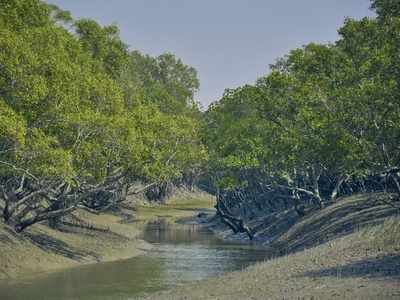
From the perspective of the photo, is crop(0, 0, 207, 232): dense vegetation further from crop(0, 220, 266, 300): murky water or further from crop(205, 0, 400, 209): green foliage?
crop(205, 0, 400, 209): green foliage

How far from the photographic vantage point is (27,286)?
36.9 m

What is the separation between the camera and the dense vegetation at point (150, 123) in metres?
41.7

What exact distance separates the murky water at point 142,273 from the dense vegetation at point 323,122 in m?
9.83

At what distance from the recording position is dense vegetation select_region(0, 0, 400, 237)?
137 ft

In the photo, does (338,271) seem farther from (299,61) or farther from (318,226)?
(299,61)

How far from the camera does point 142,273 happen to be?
43.1m

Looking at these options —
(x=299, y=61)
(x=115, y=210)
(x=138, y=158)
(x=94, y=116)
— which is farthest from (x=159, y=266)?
(x=115, y=210)

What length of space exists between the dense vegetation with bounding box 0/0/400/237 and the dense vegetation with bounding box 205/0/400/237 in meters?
0.15

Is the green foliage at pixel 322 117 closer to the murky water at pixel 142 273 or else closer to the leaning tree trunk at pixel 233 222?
the leaning tree trunk at pixel 233 222

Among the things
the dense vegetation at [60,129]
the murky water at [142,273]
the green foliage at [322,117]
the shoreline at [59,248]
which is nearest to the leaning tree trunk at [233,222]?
the green foliage at [322,117]

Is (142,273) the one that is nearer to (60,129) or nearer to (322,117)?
(60,129)

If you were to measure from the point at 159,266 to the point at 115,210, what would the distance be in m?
49.7

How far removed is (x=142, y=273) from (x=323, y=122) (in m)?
20.1

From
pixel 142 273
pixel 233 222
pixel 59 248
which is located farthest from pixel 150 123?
pixel 233 222
